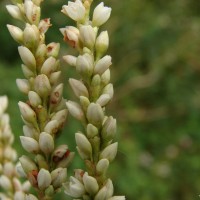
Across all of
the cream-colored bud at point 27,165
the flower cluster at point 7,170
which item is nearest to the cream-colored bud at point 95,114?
the cream-colored bud at point 27,165

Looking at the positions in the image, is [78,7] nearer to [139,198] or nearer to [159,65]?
[139,198]

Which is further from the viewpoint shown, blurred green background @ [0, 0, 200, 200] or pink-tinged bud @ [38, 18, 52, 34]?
blurred green background @ [0, 0, 200, 200]

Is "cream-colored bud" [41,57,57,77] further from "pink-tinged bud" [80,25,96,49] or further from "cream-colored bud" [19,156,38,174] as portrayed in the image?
"cream-colored bud" [19,156,38,174]

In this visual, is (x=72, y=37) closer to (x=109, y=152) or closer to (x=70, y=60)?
(x=70, y=60)

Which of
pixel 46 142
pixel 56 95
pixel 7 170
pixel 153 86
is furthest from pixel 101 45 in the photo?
pixel 153 86

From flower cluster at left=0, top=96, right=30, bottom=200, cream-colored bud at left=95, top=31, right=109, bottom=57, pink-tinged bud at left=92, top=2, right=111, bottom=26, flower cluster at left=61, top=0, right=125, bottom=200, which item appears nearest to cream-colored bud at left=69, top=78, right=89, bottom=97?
flower cluster at left=61, top=0, right=125, bottom=200

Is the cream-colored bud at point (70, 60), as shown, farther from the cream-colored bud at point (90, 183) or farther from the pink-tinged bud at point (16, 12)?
the cream-colored bud at point (90, 183)
